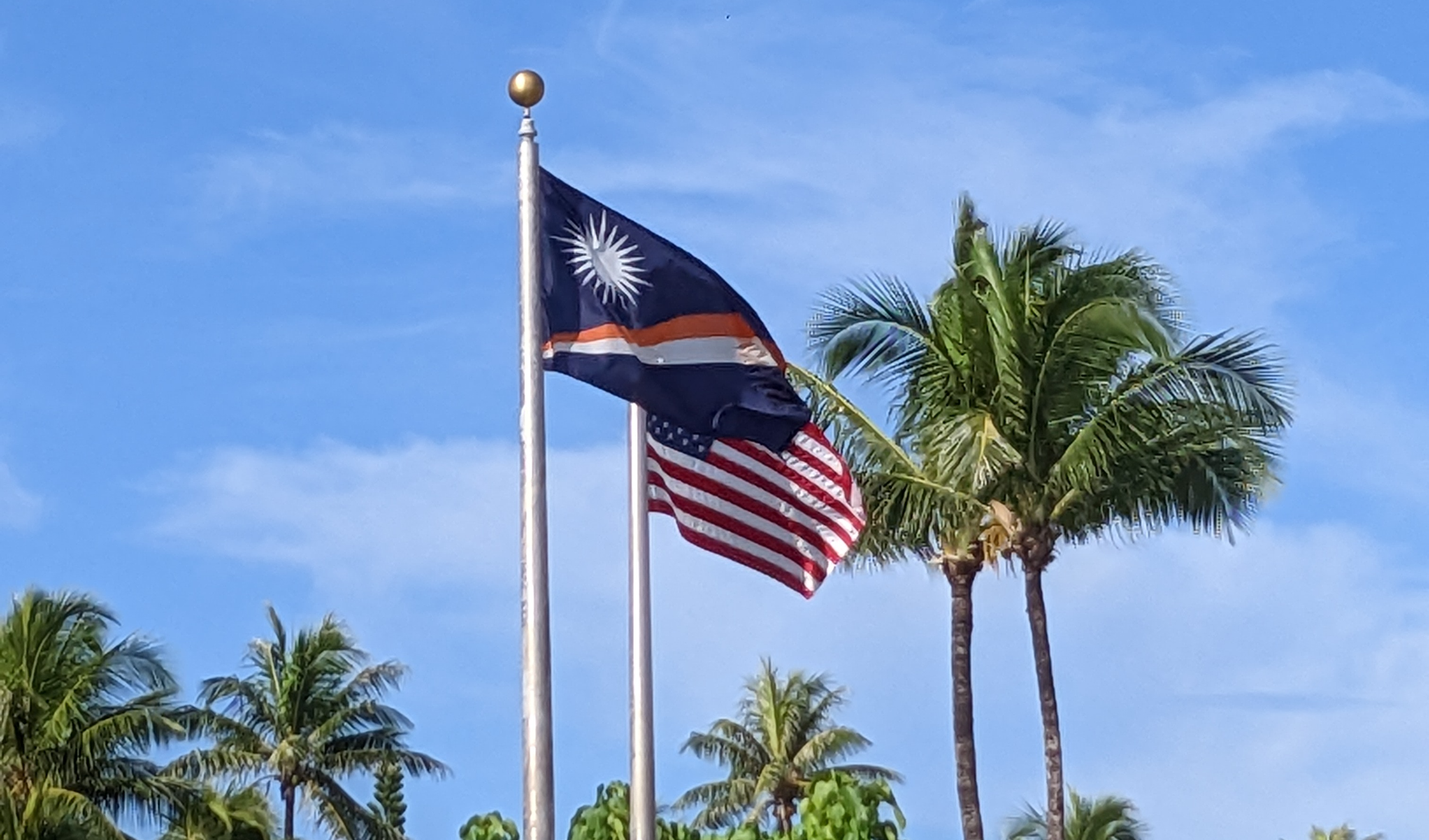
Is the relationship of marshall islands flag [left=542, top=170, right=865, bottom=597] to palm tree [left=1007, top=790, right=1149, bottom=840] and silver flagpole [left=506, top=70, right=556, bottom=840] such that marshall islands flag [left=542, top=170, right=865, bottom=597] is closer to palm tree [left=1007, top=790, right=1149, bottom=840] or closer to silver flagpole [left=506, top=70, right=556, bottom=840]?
silver flagpole [left=506, top=70, right=556, bottom=840]

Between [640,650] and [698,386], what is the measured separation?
1441 millimetres

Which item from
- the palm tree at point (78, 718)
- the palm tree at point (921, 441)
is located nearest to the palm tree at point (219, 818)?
the palm tree at point (78, 718)

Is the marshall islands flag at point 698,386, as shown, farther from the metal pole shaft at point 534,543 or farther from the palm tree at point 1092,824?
the palm tree at point 1092,824

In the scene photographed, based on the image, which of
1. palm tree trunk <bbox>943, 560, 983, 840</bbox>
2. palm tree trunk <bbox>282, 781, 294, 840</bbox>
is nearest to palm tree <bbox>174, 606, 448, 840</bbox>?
palm tree trunk <bbox>282, 781, 294, 840</bbox>

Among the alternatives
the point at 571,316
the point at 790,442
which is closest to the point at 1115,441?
the point at 790,442

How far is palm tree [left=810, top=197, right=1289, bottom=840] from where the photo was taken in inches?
1140

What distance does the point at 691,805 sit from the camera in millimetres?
57281

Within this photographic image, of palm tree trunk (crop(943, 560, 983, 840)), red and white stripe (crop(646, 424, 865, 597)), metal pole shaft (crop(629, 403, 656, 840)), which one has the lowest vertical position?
metal pole shaft (crop(629, 403, 656, 840))

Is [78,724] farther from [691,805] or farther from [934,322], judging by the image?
[691,805]

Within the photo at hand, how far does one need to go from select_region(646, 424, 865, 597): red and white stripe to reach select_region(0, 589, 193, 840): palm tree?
23.6 meters

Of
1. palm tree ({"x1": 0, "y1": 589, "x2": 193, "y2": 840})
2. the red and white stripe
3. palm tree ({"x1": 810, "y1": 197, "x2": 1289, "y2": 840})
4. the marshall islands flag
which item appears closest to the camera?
the marshall islands flag

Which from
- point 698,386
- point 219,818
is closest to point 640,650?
point 698,386

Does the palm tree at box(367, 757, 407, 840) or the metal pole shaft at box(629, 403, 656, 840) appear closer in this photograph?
the metal pole shaft at box(629, 403, 656, 840)

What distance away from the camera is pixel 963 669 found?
30.6 meters
